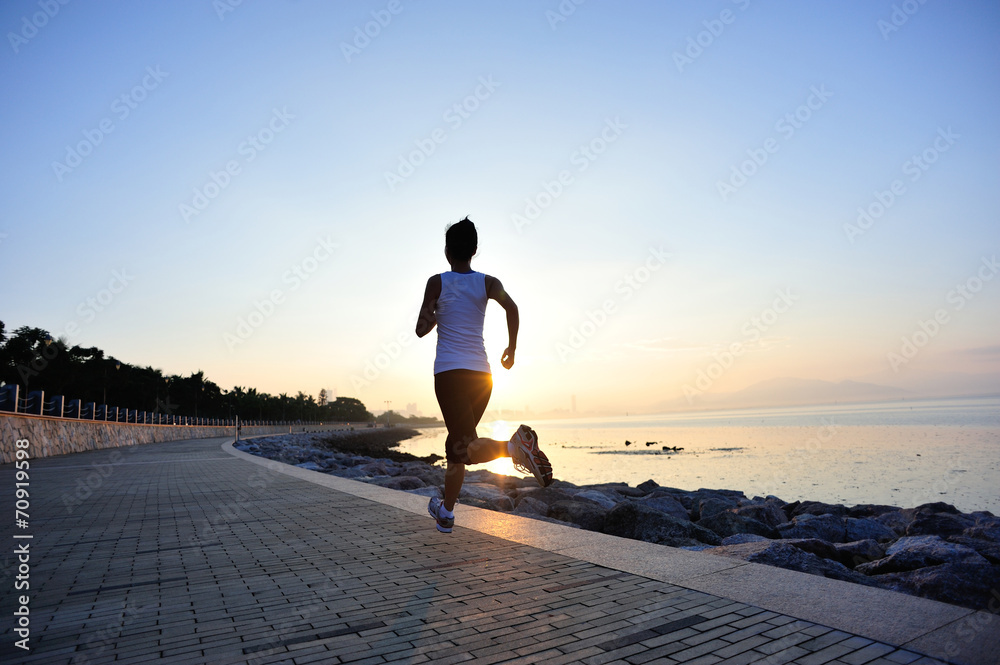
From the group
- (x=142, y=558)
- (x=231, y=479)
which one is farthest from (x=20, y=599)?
(x=231, y=479)

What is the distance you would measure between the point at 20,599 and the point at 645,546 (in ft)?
12.2

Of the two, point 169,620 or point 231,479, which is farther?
point 231,479

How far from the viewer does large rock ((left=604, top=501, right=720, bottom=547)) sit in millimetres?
6699

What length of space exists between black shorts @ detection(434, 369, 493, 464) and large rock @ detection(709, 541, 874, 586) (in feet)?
6.55

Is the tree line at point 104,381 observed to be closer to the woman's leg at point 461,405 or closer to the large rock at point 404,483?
the large rock at point 404,483

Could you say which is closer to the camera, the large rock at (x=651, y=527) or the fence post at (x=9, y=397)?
the large rock at (x=651, y=527)

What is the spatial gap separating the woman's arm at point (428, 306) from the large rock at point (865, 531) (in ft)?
24.5

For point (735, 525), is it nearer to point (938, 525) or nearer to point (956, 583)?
point (938, 525)

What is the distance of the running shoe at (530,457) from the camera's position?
3.77 metres

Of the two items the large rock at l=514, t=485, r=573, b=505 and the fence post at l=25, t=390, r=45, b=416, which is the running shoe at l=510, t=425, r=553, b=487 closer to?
the large rock at l=514, t=485, r=573, b=505

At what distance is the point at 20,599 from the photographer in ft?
11.1

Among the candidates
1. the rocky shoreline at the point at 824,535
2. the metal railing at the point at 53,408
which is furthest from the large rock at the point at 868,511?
the metal railing at the point at 53,408

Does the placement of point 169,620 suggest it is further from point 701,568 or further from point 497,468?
point 497,468

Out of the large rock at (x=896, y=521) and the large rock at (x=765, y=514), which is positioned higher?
the large rock at (x=765, y=514)
